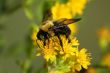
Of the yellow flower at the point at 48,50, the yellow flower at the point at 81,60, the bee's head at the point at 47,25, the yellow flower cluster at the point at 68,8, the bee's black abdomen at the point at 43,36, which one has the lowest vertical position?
the yellow flower at the point at 81,60

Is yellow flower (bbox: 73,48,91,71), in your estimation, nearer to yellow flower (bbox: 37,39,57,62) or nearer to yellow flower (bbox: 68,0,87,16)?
yellow flower (bbox: 37,39,57,62)

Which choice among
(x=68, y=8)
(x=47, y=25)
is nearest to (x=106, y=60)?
(x=68, y=8)

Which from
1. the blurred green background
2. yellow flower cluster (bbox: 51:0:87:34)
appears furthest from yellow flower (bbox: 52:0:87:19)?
the blurred green background

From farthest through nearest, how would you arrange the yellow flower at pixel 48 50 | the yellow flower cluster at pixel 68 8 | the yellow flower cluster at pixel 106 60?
1. the yellow flower cluster at pixel 106 60
2. the yellow flower cluster at pixel 68 8
3. the yellow flower at pixel 48 50

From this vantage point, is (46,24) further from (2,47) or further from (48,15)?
(2,47)

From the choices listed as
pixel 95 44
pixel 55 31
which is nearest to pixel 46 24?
pixel 55 31

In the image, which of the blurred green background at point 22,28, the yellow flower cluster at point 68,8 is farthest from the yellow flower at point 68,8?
the blurred green background at point 22,28

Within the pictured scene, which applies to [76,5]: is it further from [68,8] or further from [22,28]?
[22,28]

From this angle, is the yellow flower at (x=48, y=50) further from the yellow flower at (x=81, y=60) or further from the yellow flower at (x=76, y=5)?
the yellow flower at (x=76, y=5)
